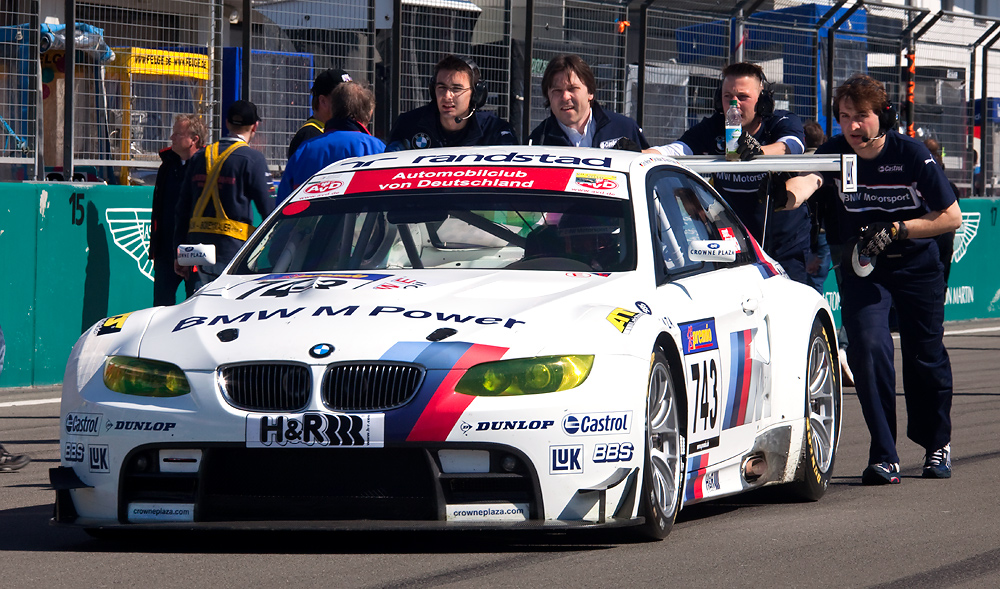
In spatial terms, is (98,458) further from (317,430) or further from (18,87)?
(18,87)

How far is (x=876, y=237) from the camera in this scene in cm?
748

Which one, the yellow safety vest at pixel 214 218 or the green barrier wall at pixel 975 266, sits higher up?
the yellow safety vest at pixel 214 218

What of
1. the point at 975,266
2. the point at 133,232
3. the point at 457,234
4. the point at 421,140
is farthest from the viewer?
the point at 975,266

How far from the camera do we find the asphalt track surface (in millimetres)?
5055

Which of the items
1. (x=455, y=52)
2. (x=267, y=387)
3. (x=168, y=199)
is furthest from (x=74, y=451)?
(x=455, y=52)

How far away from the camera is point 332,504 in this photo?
5281mm

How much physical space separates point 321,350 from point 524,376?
64cm

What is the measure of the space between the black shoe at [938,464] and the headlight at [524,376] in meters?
3.00

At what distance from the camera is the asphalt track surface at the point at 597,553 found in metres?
5.05

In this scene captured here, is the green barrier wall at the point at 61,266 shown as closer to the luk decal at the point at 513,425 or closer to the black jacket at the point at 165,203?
the black jacket at the point at 165,203

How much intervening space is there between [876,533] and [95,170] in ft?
26.5

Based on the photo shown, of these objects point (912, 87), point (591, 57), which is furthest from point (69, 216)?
point (912, 87)

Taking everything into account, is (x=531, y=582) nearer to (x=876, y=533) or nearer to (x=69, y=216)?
(x=876, y=533)

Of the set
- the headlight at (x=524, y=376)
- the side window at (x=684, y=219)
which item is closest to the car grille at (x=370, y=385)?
the headlight at (x=524, y=376)
